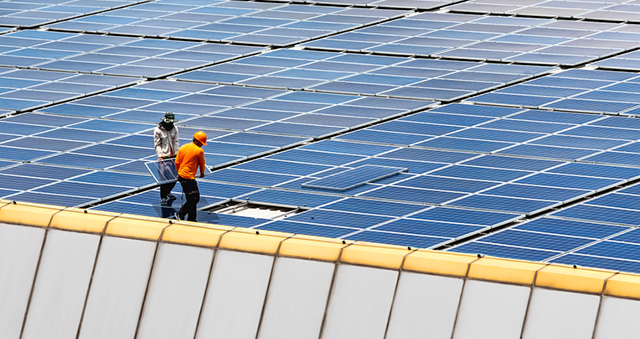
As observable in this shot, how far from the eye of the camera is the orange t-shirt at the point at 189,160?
2434 centimetres

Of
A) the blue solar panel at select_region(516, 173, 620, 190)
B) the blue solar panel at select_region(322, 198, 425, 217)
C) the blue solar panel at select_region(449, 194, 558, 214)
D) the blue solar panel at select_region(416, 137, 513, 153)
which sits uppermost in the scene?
the blue solar panel at select_region(416, 137, 513, 153)

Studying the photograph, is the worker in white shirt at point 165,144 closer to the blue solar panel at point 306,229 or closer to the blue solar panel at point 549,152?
the blue solar panel at point 306,229

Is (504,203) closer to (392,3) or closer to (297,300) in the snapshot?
(297,300)

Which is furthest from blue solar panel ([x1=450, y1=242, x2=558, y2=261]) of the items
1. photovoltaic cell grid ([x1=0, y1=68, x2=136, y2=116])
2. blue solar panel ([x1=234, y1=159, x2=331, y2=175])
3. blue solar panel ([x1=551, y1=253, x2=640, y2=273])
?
photovoltaic cell grid ([x1=0, y1=68, x2=136, y2=116])

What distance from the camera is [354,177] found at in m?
28.2

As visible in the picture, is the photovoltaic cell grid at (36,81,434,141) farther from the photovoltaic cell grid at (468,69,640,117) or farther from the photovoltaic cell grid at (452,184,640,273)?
the photovoltaic cell grid at (452,184,640,273)

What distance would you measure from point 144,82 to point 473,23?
13012 millimetres

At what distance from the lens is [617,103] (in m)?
33.6

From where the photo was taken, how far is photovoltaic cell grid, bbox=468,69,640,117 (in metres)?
33.5

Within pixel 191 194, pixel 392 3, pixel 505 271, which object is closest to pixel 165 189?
pixel 191 194

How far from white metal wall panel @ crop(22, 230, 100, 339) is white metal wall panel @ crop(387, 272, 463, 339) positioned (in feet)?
15.2

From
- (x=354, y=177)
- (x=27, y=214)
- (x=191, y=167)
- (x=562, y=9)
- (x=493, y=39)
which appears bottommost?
(x=27, y=214)

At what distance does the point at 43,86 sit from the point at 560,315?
86.5ft

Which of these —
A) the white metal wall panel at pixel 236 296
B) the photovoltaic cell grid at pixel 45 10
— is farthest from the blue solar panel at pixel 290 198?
the photovoltaic cell grid at pixel 45 10
